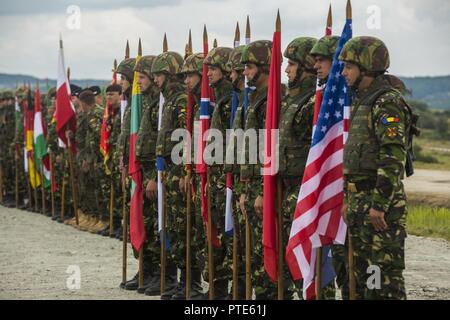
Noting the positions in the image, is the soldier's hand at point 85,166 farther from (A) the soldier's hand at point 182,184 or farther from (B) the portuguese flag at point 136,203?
(A) the soldier's hand at point 182,184

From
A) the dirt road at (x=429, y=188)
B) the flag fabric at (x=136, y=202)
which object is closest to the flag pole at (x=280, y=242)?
the flag fabric at (x=136, y=202)

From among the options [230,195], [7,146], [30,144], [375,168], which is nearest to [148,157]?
[230,195]

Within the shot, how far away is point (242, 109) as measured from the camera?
927 cm

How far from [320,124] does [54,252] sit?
745 centimetres

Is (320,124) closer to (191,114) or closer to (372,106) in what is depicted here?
(372,106)

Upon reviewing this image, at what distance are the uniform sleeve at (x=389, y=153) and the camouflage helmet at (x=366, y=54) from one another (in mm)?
391

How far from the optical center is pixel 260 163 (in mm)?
8828

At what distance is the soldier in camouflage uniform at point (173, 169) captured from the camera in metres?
10.6

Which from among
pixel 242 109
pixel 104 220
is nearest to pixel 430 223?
pixel 104 220

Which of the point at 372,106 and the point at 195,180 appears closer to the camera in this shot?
the point at 372,106

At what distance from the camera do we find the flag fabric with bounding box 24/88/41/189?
2137cm

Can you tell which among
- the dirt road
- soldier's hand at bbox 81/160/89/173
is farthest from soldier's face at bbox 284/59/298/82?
the dirt road

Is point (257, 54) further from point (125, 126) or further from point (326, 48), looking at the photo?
point (125, 126)

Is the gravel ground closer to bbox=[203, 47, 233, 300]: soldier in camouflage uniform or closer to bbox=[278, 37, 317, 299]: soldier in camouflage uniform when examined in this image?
bbox=[203, 47, 233, 300]: soldier in camouflage uniform
